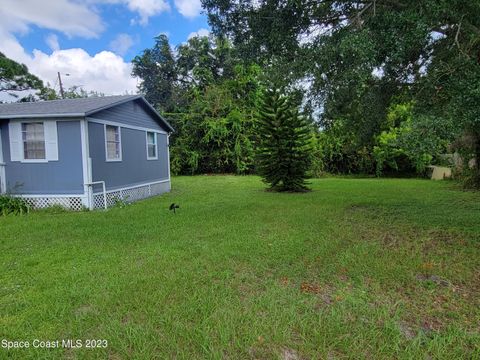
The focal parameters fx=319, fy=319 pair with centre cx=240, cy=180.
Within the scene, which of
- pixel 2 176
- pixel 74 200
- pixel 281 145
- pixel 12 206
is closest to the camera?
pixel 12 206

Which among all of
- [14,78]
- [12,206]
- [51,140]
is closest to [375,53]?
[51,140]

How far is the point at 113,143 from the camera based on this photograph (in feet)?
31.7

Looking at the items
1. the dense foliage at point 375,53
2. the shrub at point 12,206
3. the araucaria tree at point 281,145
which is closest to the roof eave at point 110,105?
the shrub at point 12,206

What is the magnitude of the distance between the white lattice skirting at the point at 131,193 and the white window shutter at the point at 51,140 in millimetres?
1489

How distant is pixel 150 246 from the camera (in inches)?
191

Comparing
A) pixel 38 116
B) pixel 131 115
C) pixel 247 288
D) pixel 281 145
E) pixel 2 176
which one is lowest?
pixel 247 288

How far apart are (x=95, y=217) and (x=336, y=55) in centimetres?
606

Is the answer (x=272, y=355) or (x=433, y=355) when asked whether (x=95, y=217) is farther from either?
(x=433, y=355)

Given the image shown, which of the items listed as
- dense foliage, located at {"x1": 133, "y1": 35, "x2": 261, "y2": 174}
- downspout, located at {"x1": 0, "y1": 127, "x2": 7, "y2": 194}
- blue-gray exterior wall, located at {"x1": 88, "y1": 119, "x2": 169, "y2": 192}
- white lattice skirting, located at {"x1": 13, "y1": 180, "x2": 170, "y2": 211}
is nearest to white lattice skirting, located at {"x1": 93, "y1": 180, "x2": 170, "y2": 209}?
white lattice skirting, located at {"x1": 13, "y1": 180, "x2": 170, "y2": 211}

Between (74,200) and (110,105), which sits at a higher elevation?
(110,105)

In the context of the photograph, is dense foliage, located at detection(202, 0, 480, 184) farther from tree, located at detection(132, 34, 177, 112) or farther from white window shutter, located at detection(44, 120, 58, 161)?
tree, located at detection(132, 34, 177, 112)

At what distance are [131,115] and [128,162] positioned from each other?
5.24 feet

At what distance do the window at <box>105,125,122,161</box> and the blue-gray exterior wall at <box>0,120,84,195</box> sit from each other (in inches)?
41.6

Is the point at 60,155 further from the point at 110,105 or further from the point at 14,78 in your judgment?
the point at 14,78
